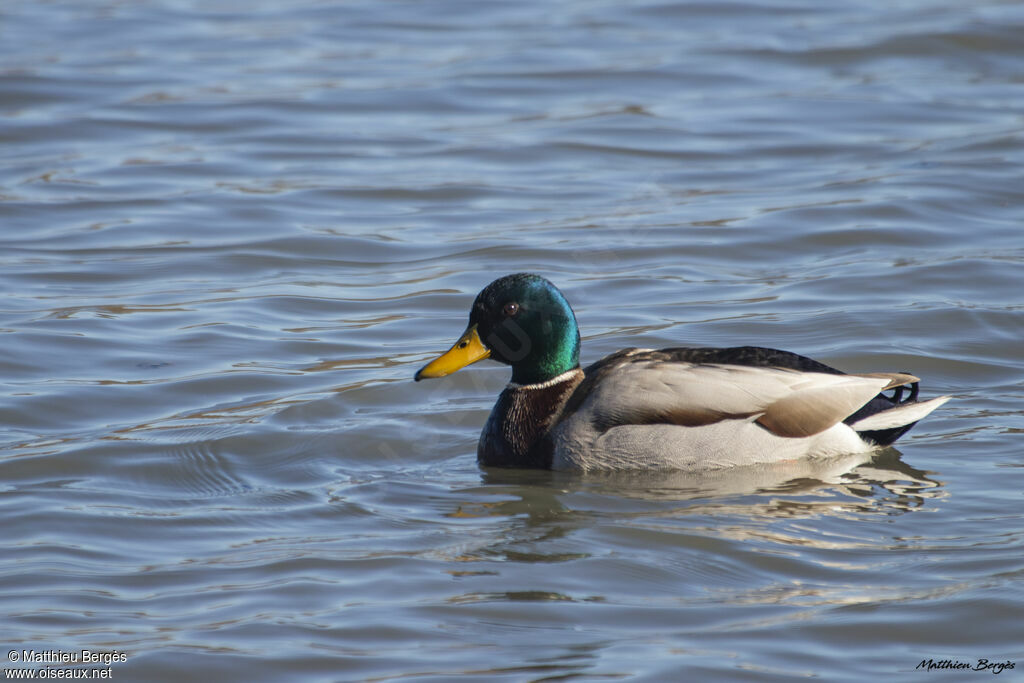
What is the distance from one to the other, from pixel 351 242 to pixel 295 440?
3.44 meters

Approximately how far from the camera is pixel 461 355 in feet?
23.0

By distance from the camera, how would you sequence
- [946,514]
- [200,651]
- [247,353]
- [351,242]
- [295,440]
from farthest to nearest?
1. [351,242]
2. [247,353]
3. [295,440]
4. [946,514]
5. [200,651]

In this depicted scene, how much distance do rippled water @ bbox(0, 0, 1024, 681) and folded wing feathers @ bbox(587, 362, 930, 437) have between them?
25 cm

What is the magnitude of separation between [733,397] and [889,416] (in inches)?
26.7

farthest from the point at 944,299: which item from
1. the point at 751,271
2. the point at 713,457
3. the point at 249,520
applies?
the point at 249,520

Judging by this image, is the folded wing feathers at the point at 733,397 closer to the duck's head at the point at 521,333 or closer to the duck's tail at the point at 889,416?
the duck's tail at the point at 889,416

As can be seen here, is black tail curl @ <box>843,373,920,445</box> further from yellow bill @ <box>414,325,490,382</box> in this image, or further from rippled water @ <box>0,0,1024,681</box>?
yellow bill @ <box>414,325,490,382</box>

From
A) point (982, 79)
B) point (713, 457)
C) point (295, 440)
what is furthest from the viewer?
point (982, 79)

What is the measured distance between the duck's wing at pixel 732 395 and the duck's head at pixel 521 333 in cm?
42

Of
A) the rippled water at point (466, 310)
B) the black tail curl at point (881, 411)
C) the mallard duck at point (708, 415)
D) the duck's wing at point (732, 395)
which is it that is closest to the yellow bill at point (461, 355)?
the mallard duck at point (708, 415)

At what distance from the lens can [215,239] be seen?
34.5 ft

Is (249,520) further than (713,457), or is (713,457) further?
(713,457)

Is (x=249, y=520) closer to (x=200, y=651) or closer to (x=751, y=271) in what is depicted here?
(x=200, y=651)

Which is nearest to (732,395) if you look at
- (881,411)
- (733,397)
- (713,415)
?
(733,397)
